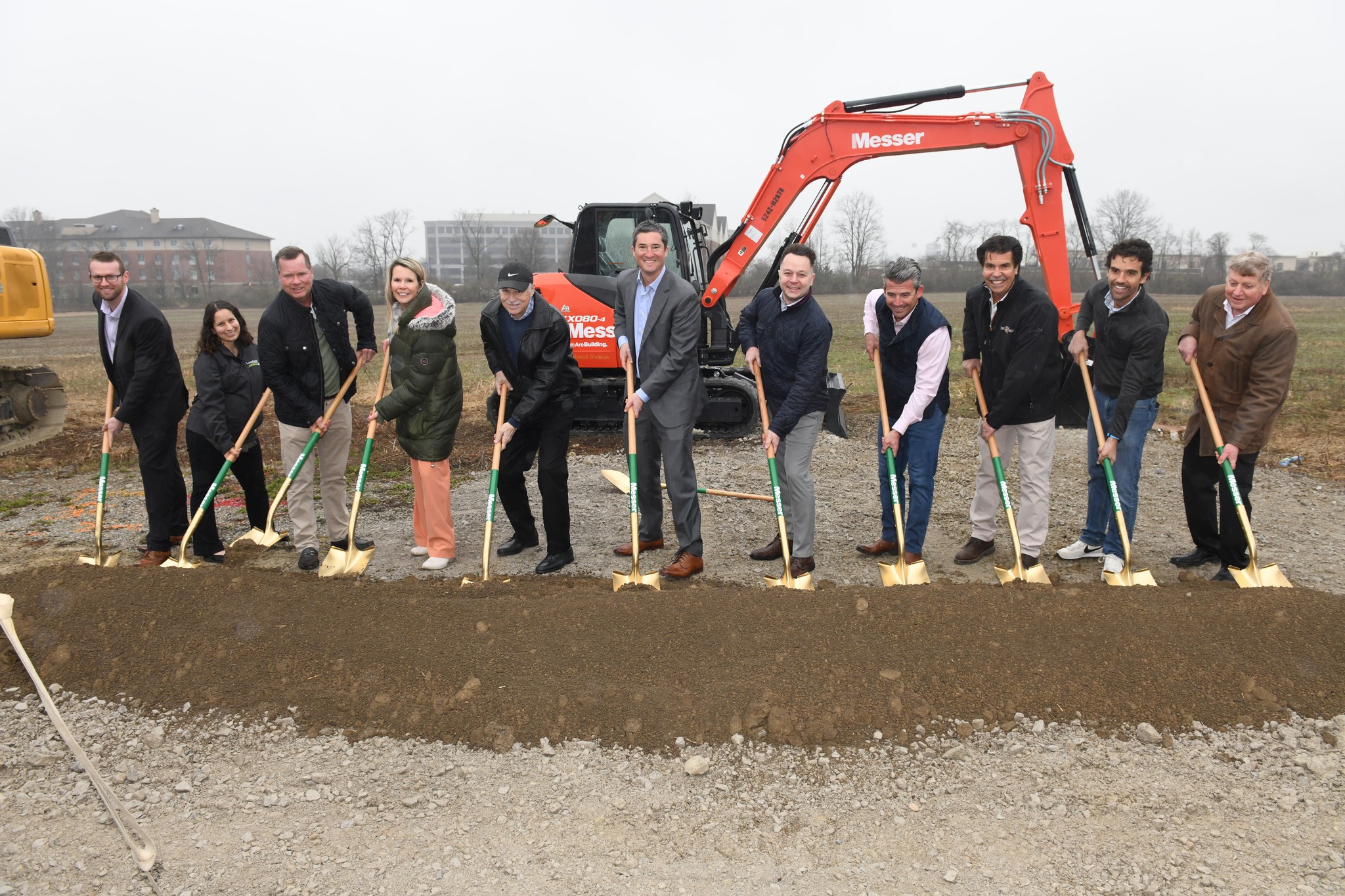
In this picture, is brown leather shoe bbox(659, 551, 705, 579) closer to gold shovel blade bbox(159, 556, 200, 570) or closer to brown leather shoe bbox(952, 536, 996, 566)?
brown leather shoe bbox(952, 536, 996, 566)

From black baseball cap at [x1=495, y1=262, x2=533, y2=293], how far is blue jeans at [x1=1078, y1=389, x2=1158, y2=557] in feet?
11.6

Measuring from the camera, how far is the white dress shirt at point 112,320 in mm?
4941

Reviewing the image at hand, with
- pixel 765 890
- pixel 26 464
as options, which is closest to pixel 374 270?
pixel 26 464

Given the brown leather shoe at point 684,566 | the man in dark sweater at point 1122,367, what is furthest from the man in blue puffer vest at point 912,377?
the brown leather shoe at point 684,566

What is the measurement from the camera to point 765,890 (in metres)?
2.53

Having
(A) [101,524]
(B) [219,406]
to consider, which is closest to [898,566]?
(B) [219,406]

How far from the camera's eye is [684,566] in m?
4.98

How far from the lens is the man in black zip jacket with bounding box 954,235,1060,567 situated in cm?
470

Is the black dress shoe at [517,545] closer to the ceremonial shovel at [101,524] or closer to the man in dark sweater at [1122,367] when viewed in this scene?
the ceremonial shovel at [101,524]

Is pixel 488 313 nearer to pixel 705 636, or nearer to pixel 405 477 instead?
pixel 705 636

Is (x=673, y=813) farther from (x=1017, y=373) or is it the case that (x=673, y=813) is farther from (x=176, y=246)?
(x=176, y=246)

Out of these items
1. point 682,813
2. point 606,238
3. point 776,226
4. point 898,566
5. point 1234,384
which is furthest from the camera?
point 606,238

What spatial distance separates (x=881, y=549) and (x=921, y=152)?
3.86m

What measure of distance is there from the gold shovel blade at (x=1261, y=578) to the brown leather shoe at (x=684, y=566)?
2872 mm
